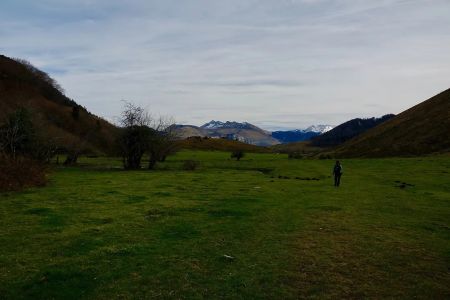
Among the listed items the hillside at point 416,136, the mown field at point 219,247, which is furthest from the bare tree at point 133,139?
the hillside at point 416,136

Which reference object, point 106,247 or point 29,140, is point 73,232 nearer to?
point 106,247

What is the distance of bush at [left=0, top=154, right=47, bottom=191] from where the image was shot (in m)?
33.9

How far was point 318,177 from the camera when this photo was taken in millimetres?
54688

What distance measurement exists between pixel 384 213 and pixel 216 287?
56.5ft

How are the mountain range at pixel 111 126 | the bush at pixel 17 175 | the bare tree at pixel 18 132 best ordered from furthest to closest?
the mountain range at pixel 111 126, the bare tree at pixel 18 132, the bush at pixel 17 175

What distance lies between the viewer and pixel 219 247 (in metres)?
17.3

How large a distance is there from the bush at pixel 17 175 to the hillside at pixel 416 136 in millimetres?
91099

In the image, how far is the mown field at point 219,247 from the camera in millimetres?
12672

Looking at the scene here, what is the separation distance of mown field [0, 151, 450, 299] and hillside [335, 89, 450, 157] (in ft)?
282

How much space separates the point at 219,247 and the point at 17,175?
25.9m

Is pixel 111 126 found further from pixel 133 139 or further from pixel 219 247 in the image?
pixel 219 247

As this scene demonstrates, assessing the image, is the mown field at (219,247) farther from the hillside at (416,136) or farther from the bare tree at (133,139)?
the hillside at (416,136)

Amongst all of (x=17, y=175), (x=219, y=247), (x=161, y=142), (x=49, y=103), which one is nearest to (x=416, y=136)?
(x=161, y=142)

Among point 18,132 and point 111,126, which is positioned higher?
point 111,126
